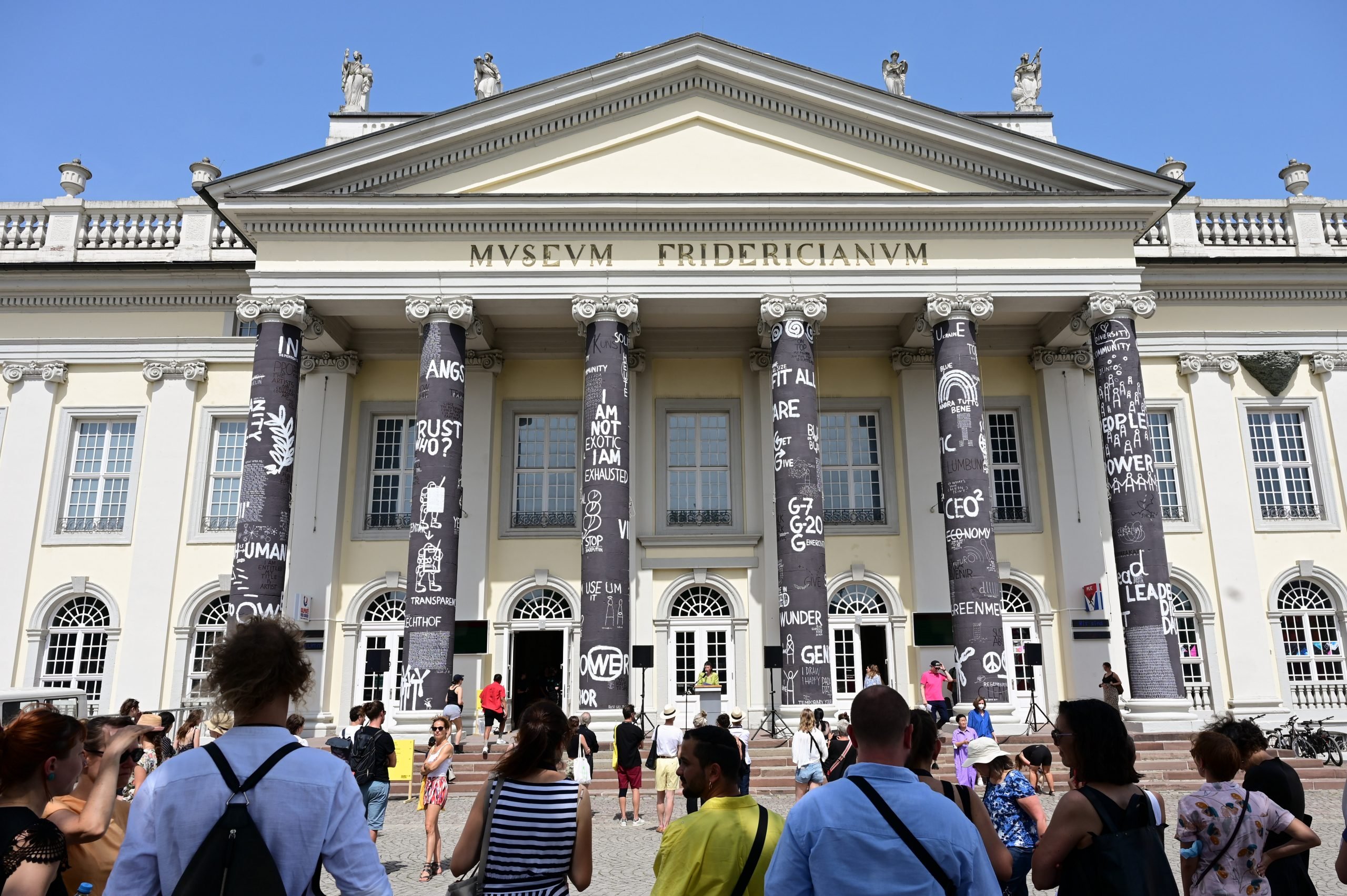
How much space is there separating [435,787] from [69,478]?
18323 millimetres

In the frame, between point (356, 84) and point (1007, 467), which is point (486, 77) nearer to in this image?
point (356, 84)

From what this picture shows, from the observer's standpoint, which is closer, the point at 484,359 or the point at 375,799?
the point at 375,799

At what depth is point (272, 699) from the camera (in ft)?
9.85

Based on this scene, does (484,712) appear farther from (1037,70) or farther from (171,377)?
(1037,70)

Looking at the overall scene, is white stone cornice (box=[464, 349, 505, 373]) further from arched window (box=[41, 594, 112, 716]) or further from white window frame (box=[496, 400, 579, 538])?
arched window (box=[41, 594, 112, 716])

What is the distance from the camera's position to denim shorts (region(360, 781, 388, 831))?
384 inches

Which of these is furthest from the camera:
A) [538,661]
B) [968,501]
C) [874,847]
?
[538,661]

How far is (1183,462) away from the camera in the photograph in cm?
2398

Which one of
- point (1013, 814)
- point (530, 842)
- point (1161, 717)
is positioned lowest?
point (1161, 717)

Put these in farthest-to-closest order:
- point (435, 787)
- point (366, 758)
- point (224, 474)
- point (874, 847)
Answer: point (224, 474)
point (435, 787)
point (366, 758)
point (874, 847)

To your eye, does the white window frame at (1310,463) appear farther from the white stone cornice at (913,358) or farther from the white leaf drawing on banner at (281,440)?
the white leaf drawing on banner at (281,440)

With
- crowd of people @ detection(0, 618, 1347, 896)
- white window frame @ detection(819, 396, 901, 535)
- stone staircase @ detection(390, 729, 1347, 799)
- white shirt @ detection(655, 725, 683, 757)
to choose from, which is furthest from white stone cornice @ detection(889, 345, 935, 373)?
crowd of people @ detection(0, 618, 1347, 896)

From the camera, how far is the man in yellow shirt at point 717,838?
371 centimetres

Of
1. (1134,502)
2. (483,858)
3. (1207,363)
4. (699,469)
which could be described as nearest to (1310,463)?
(1207,363)
